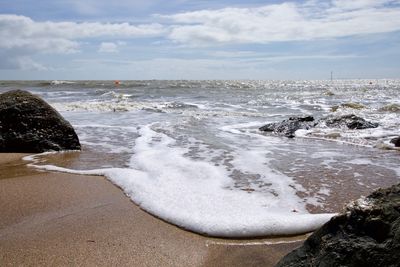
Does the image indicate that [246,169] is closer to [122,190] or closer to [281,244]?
[122,190]

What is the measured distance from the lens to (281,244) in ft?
10.8

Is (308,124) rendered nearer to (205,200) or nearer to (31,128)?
(31,128)

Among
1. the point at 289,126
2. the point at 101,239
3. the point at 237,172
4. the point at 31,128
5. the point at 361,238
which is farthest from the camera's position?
the point at 289,126

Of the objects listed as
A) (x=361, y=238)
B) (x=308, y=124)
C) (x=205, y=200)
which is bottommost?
(x=308, y=124)

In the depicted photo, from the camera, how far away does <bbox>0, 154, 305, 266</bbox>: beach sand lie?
2992mm

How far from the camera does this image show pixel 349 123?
37.9 ft

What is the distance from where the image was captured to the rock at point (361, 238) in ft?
6.70

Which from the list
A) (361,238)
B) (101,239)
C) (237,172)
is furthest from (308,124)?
(361,238)

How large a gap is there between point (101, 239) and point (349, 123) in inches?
386

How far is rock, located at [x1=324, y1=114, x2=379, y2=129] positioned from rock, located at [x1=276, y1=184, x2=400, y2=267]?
31.7ft

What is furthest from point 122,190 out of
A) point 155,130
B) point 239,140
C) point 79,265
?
point 155,130

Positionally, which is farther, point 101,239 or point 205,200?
point 205,200

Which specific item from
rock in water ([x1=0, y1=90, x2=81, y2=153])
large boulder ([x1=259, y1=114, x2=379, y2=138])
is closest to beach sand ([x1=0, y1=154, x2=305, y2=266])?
rock in water ([x1=0, y1=90, x2=81, y2=153])

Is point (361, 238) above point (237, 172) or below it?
above
